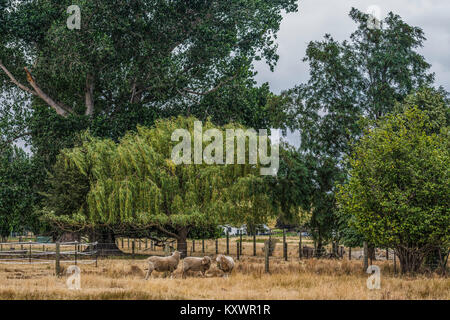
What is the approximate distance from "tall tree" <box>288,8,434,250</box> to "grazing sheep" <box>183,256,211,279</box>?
540 inches

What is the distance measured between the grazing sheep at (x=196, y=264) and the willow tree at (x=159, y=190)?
8.16 meters

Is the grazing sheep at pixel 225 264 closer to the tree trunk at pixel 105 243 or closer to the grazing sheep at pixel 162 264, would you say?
the grazing sheep at pixel 162 264

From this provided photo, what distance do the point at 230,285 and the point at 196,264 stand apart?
8.91ft

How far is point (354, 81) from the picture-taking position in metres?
34.8

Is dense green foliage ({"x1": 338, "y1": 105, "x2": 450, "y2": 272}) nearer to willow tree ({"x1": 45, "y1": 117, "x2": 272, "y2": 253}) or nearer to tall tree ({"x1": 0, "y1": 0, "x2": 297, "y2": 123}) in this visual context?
willow tree ({"x1": 45, "y1": 117, "x2": 272, "y2": 253})

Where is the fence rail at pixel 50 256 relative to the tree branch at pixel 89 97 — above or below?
below

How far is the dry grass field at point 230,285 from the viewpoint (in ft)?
50.4

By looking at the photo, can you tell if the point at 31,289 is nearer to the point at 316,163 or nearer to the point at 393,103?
the point at 316,163

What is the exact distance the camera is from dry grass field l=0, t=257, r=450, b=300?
1537 centimetres

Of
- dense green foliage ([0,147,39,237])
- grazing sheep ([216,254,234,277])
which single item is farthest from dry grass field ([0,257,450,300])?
dense green foliage ([0,147,39,237])

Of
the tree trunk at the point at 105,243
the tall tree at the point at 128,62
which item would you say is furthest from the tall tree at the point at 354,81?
the tree trunk at the point at 105,243

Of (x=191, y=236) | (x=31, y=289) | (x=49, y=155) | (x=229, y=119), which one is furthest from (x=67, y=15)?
(x=31, y=289)

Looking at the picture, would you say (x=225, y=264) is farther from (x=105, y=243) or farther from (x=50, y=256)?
(x=50, y=256)

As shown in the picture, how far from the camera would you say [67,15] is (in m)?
35.6
